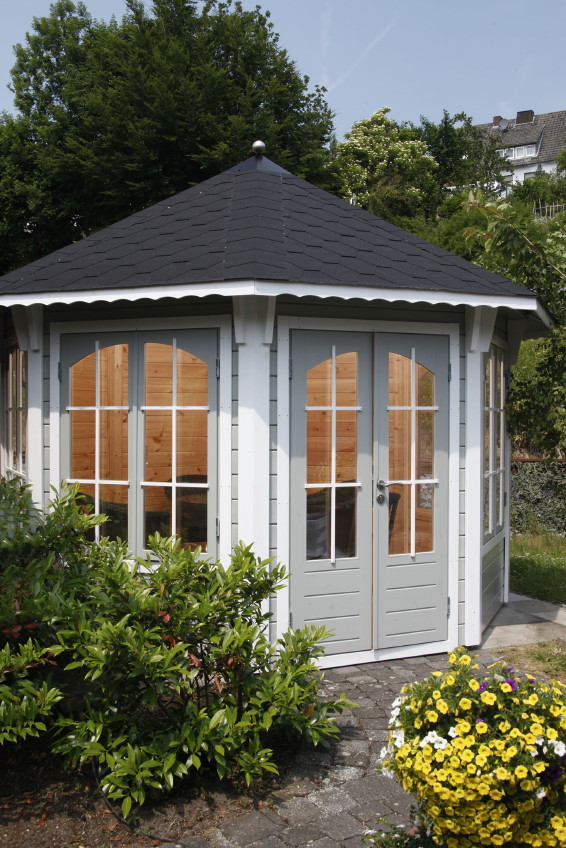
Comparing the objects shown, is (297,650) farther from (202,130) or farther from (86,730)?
(202,130)

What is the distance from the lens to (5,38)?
2683cm

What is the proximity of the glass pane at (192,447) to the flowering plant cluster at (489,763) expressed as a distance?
3007mm

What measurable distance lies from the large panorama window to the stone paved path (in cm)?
169

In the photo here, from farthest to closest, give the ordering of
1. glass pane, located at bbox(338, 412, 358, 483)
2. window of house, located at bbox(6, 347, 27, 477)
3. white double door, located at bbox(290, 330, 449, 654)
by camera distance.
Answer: window of house, located at bbox(6, 347, 27, 477) < glass pane, located at bbox(338, 412, 358, 483) < white double door, located at bbox(290, 330, 449, 654)

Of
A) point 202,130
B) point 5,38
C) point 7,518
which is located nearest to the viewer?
point 7,518

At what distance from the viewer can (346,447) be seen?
566 cm

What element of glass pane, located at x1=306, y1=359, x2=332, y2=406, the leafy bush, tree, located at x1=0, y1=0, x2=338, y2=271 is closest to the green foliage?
glass pane, located at x1=306, y1=359, x2=332, y2=406

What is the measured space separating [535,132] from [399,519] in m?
87.7

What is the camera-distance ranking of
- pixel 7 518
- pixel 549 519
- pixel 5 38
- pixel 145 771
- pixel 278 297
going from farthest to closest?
pixel 5 38, pixel 549 519, pixel 278 297, pixel 7 518, pixel 145 771

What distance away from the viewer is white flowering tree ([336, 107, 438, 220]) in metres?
36.3

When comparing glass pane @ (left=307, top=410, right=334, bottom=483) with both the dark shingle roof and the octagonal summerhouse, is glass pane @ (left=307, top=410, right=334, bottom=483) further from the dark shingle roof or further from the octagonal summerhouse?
the dark shingle roof

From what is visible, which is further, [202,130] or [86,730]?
[202,130]

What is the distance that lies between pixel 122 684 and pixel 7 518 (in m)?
1.59

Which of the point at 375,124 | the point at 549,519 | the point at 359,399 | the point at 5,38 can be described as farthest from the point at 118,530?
the point at 375,124
